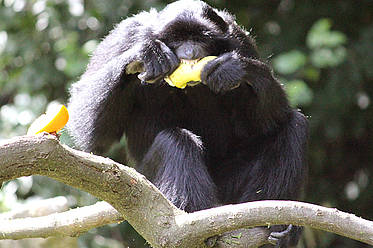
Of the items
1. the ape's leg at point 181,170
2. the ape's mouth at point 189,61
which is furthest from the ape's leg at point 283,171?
the ape's mouth at point 189,61

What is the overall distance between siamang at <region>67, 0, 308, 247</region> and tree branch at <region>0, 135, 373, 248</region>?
71cm

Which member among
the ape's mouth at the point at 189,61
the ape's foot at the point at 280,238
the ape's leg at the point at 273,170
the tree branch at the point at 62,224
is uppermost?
the ape's mouth at the point at 189,61

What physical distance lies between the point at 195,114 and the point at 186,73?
78cm

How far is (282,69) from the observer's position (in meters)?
6.44

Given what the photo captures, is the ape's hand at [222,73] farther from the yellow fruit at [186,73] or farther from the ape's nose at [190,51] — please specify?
the ape's nose at [190,51]

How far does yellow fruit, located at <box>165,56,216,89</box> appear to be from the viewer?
12.7 feet

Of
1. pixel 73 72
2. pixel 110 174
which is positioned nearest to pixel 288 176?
pixel 110 174

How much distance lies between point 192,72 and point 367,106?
4.10m

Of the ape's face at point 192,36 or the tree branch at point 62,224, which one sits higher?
the ape's face at point 192,36

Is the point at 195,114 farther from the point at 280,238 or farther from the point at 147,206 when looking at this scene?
the point at 147,206

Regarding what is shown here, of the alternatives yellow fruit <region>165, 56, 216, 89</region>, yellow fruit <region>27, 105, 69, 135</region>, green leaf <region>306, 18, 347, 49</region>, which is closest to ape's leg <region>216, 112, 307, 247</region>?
yellow fruit <region>165, 56, 216, 89</region>

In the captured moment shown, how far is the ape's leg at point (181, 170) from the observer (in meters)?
3.90

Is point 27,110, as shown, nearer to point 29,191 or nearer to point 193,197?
point 29,191

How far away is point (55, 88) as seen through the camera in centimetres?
745
